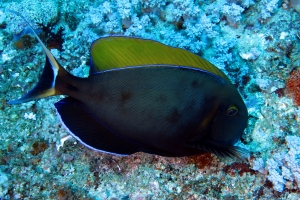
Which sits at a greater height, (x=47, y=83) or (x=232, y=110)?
(x=47, y=83)

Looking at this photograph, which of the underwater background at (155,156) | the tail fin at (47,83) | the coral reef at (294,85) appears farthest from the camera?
the coral reef at (294,85)

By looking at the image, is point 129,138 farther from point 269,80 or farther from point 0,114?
point 0,114

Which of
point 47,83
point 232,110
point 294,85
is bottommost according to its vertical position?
point 294,85

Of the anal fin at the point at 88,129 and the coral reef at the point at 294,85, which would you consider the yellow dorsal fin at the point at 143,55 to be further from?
the coral reef at the point at 294,85

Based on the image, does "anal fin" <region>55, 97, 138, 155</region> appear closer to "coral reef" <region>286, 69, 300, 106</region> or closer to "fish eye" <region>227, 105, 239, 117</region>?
"fish eye" <region>227, 105, 239, 117</region>

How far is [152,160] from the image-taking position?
2.57m

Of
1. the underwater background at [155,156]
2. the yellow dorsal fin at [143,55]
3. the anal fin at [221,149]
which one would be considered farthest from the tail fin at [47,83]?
the anal fin at [221,149]

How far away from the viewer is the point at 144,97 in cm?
192

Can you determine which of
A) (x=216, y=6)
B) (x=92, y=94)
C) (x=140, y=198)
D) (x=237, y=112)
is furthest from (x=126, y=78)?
(x=216, y=6)

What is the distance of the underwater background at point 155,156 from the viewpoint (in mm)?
2445

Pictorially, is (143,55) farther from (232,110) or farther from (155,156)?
(155,156)

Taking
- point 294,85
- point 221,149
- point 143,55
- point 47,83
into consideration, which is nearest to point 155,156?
point 221,149

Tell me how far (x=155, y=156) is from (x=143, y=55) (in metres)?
1.09

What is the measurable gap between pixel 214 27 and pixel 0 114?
263 cm
